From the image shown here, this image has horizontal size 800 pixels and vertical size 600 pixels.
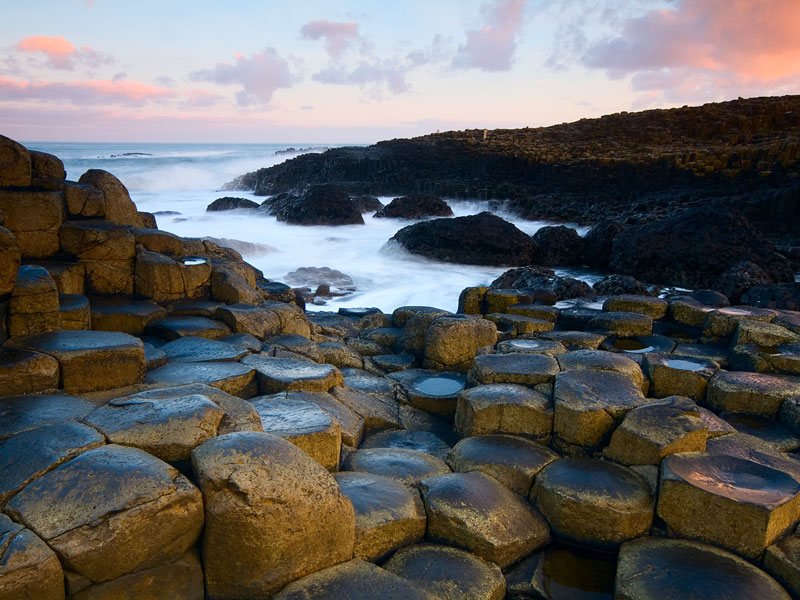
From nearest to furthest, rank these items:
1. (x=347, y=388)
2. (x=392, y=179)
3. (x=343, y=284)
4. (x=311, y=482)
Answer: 1. (x=311, y=482)
2. (x=347, y=388)
3. (x=343, y=284)
4. (x=392, y=179)

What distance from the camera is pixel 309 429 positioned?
11.1ft

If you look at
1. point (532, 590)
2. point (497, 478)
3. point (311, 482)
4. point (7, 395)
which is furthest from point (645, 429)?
point (7, 395)

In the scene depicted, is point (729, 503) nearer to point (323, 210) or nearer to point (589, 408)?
point (589, 408)

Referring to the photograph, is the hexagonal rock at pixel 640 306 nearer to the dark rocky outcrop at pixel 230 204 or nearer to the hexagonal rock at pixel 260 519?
the hexagonal rock at pixel 260 519

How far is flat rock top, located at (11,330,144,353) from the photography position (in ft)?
12.0

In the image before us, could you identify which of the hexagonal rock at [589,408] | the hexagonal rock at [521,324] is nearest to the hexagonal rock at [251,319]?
the hexagonal rock at [521,324]

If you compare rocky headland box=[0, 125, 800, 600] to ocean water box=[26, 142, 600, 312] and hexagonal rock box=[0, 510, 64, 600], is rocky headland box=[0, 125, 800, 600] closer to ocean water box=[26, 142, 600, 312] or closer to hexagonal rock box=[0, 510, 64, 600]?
hexagonal rock box=[0, 510, 64, 600]

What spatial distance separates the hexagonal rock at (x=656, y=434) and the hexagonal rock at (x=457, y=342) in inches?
84.2

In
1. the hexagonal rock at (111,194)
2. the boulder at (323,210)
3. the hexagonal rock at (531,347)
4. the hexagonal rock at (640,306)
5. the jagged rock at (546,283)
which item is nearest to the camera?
the hexagonal rock at (531,347)

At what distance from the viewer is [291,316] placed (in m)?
6.25

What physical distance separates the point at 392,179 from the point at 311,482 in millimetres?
26248

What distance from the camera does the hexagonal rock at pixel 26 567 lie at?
2.04 m

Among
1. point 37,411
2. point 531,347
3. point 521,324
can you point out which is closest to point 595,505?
point 531,347

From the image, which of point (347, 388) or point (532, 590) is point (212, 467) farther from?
point (347, 388)
